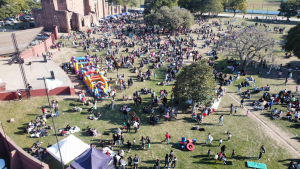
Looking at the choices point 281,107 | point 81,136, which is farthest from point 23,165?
point 281,107

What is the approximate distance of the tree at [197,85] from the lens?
18.6 metres

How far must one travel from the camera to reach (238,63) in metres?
32.8

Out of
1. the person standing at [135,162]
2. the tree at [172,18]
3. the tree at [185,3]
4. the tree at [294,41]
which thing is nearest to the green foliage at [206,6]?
the tree at [185,3]

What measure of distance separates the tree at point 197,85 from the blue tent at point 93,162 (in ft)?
29.2

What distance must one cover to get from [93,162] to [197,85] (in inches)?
419

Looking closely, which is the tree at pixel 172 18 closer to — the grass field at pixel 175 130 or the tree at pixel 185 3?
the tree at pixel 185 3

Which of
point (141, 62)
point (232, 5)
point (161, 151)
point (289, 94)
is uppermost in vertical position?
point (232, 5)

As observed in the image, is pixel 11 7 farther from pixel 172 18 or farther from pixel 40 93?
pixel 40 93

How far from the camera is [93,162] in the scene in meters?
12.9

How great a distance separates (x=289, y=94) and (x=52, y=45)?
38026mm

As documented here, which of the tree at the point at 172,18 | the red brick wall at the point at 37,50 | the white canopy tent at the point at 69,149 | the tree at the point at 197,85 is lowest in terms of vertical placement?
the white canopy tent at the point at 69,149

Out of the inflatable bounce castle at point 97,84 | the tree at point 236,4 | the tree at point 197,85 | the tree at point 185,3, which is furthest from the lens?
the tree at point 185,3

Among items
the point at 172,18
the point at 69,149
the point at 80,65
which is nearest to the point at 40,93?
the point at 80,65

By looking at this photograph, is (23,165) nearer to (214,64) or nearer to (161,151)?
(161,151)
